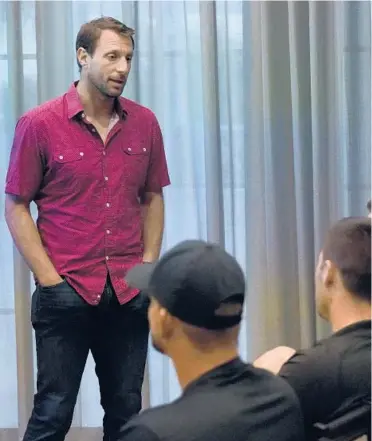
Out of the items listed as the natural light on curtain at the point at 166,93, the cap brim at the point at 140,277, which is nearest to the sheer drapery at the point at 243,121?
the natural light on curtain at the point at 166,93

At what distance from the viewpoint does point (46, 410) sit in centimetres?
192

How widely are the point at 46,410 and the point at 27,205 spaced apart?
54 centimetres

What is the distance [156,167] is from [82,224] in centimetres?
29

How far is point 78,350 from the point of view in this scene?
194 centimetres

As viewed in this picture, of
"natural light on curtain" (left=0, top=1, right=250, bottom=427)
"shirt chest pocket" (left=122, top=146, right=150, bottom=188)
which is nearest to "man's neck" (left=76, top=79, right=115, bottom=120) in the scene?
"shirt chest pocket" (left=122, top=146, right=150, bottom=188)

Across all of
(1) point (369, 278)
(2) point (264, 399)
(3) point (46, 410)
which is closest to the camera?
(2) point (264, 399)

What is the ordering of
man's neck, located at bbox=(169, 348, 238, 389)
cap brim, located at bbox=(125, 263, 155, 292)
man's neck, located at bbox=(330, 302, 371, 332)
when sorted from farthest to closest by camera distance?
1. cap brim, located at bbox=(125, 263, 155, 292)
2. man's neck, located at bbox=(330, 302, 371, 332)
3. man's neck, located at bbox=(169, 348, 238, 389)

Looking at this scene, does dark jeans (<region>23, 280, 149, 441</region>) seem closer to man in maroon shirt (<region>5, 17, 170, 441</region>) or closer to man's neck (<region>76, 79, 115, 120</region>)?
man in maroon shirt (<region>5, 17, 170, 441</region>)

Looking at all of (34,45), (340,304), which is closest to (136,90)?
(34,45)

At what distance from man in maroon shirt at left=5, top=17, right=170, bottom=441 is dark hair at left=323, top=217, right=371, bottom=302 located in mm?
770

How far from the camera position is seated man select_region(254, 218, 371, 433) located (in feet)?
3.91

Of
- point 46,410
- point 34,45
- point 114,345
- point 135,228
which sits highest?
point 34,45

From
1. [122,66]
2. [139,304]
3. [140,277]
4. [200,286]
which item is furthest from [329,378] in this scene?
[122,66]

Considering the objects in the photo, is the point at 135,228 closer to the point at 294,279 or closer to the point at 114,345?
the point at 114,345
